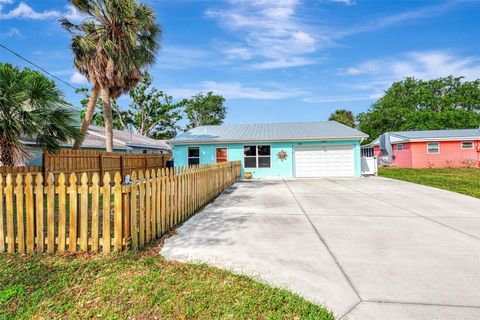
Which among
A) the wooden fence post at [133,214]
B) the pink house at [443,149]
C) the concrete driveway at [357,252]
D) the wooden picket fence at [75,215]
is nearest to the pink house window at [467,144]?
the pink house at [443,149]

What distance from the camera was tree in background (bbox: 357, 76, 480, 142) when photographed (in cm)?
3547

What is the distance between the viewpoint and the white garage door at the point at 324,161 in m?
15.1

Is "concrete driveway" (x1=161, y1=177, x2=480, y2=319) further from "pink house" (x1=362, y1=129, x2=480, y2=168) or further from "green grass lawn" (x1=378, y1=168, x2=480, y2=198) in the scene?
"pink house" (x1=362, y1=129, x2=480, y2=168)

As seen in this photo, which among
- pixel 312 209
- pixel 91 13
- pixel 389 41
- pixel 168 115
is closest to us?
pixel 312 209

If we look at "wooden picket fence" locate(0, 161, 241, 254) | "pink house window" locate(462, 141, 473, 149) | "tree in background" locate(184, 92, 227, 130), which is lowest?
"wooden picket fence" locate(0, 161, 241, 254)

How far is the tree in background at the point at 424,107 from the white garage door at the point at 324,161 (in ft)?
92.4

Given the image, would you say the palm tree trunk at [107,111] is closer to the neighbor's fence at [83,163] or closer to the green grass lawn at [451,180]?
the neighbor's fence at [83,163]

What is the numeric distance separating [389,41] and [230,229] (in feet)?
57.1

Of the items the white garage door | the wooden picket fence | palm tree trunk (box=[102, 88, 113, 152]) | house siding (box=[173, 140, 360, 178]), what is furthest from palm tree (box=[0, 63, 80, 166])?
the white garage door

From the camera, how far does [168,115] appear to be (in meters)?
36.1

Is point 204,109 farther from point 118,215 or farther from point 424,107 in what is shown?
point 118,215

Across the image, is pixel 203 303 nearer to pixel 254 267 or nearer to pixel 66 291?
pixel 254 267

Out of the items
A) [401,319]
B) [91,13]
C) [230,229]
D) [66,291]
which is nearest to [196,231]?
[230,229]

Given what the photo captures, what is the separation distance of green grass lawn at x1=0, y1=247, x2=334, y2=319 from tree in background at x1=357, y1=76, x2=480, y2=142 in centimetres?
4232
